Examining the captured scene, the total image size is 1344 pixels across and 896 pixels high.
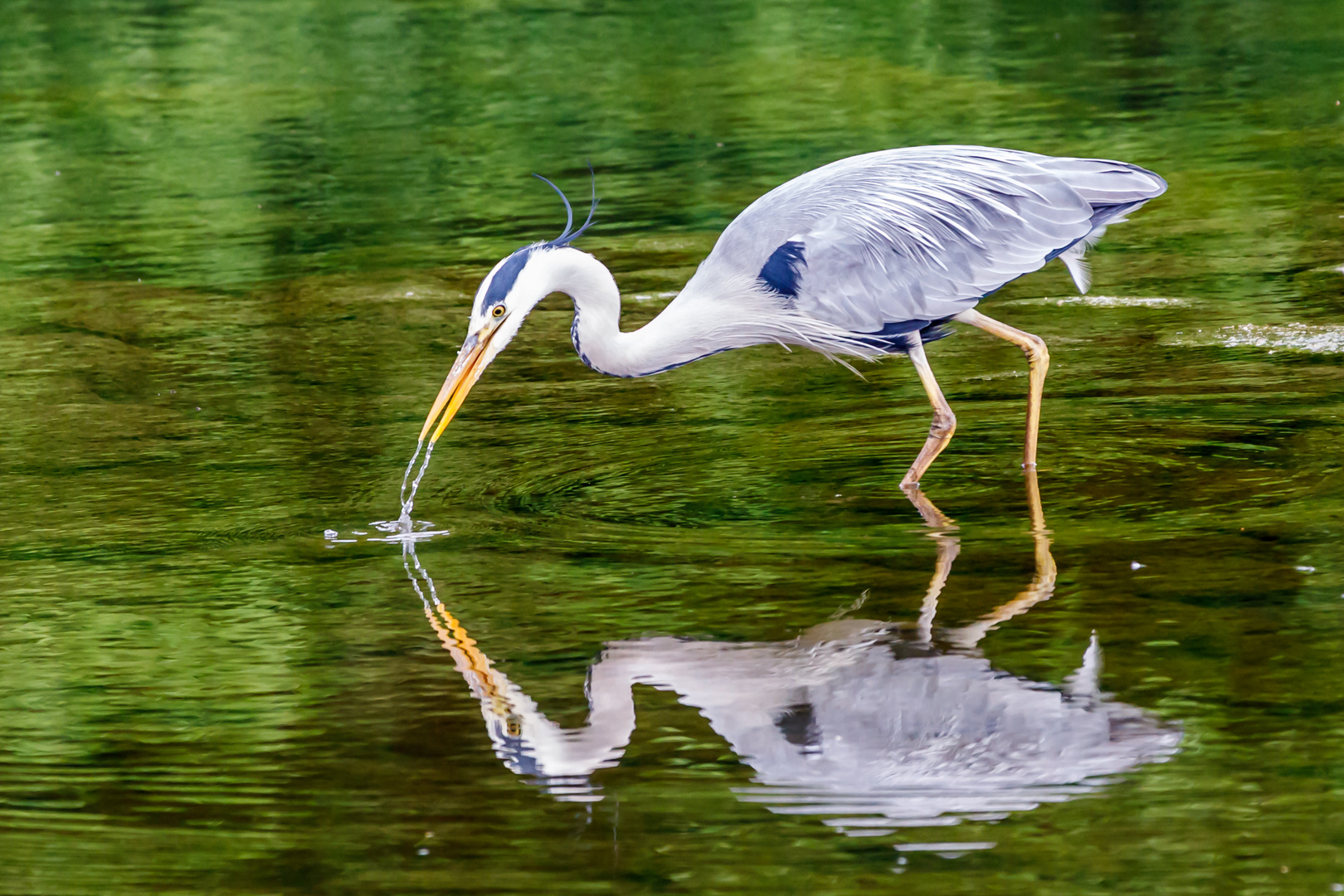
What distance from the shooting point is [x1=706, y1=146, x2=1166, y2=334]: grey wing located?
723cm

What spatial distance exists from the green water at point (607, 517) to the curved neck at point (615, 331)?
48cm

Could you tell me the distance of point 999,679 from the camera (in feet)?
16.8

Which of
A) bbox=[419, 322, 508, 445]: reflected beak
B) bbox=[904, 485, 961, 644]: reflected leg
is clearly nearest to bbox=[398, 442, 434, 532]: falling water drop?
bbox=[419, 322, 508, 445]: reflected beak

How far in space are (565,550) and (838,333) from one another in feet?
5.08

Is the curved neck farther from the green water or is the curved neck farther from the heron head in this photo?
the green water

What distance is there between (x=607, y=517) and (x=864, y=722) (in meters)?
2.13

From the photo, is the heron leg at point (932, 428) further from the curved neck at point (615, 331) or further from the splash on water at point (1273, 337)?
the splash on water at point (1273, 337)

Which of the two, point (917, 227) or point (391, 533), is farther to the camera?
point (917, 227)

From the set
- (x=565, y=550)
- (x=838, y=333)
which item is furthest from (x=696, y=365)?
(x=565, y=550)

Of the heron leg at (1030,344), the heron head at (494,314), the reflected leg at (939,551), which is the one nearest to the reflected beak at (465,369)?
the heron head at (494,314)

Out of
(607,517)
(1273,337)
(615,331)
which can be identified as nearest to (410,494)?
(607,517)

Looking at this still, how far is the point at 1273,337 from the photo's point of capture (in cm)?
882

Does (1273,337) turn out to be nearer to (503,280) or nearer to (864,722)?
(503,280)

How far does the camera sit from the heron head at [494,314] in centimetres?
668
